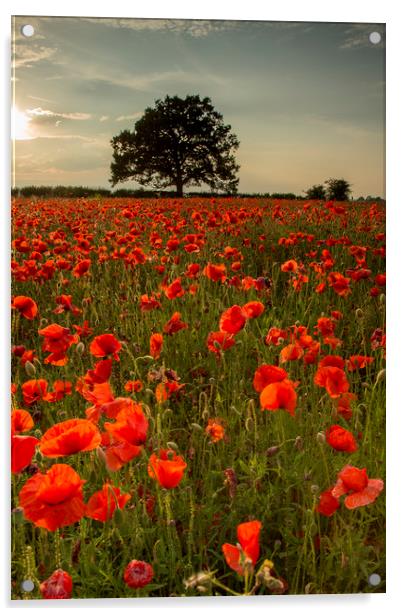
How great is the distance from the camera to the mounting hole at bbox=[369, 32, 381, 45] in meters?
2.36

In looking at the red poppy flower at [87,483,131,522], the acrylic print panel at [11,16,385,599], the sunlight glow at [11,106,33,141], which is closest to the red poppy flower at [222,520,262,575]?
the acrylic print panel at [11,16,385,599]

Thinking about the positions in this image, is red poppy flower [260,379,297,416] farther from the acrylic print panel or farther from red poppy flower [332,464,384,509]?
red poppy flower [332,464,384,509]

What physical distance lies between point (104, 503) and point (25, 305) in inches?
28.5

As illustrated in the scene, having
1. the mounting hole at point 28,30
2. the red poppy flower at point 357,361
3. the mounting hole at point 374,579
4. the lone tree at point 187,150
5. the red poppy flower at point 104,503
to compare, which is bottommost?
the mounting hole at point 374,579

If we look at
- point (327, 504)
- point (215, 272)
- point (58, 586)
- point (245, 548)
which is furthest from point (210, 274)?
point (58, 586)

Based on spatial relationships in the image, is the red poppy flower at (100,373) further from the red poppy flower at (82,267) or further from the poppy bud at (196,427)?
the red poppy flower at (82,267)

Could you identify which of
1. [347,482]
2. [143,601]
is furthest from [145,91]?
[143,601]

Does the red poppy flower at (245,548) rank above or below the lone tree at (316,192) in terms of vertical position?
below

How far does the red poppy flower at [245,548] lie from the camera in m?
1.66

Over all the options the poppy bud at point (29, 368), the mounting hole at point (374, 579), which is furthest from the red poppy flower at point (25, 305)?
the mounting hole at point (374, 579)

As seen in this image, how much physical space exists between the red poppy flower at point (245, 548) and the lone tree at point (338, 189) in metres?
1.19

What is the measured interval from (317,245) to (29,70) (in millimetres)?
1163

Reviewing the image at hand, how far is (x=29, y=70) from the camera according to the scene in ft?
7.35
